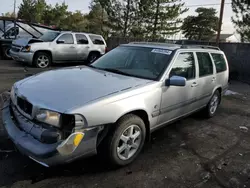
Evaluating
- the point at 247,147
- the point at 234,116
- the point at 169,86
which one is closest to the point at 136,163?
the point at 169,86

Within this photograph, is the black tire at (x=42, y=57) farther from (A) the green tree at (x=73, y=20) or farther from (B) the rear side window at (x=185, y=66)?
(A) the green tree at (x=73, y=20)

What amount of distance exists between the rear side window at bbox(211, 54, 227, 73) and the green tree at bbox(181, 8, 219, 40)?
4101 centimetres

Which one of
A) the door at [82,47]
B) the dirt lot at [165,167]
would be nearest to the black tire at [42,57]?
the door at [82,47]

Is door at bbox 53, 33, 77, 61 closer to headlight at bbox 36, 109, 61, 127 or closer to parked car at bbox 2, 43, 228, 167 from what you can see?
parked car at bbox 2, 43, 228, 167

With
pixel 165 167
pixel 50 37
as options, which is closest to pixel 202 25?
pixel 50 37

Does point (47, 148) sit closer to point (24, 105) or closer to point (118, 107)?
point (24, 105)

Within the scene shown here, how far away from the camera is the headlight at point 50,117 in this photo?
96.0 inches

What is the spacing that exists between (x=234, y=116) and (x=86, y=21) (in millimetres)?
34690

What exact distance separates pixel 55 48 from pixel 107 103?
911cm

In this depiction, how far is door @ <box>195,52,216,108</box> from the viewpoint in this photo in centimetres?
438

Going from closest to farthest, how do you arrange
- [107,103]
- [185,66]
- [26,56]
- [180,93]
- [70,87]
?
[107,103], [70,87], [180,93], [185,66], [26,56]

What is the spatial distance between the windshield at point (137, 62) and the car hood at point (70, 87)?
231mm

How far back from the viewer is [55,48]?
11.0 meters

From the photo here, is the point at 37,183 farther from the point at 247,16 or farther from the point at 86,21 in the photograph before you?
the point at 86,21
